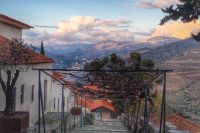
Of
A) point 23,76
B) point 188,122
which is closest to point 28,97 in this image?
point 23,76

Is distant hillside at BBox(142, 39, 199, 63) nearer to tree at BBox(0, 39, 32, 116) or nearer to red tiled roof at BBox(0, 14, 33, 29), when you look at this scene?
red tiled roof at BBox(0, 14, 33, 29)

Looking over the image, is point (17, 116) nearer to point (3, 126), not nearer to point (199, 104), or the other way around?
point (3, 126)

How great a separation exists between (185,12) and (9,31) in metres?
9.77

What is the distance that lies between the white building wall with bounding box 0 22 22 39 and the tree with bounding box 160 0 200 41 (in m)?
8.16

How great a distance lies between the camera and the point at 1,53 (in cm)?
1530

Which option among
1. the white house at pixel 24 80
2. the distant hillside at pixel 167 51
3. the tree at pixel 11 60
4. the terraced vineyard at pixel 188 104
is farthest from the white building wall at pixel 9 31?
the distant hillside at pixel 167 51

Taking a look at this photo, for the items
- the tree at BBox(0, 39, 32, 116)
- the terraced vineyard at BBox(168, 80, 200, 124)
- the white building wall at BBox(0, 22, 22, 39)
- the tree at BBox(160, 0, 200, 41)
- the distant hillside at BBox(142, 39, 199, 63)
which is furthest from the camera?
the distant hillside at BBox(142, 39, 199, 63)

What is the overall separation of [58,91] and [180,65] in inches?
401

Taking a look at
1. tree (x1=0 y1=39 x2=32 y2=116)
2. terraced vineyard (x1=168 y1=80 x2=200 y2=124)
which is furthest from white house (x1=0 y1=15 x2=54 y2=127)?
terraced vineyard (x1=168 y1=80 x2=200 y2=124)

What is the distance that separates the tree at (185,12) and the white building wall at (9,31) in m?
8.16

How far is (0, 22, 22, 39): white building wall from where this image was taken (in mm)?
23938

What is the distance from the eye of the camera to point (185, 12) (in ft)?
69.2

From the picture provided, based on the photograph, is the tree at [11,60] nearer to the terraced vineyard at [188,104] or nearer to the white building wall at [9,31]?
the terraced vineyard at [188,104]

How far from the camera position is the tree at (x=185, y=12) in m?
20.8
